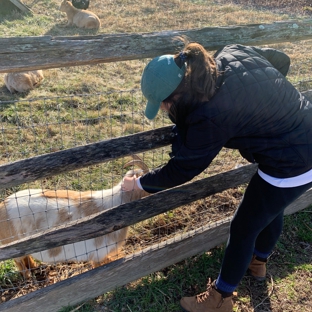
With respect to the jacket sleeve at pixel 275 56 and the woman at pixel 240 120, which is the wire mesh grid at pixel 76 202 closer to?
the woman at pixel 240 120

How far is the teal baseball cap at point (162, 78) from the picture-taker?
2047mm

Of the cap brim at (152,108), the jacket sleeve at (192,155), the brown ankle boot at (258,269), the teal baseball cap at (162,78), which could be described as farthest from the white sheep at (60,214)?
the brown ankle boot at (258,269)

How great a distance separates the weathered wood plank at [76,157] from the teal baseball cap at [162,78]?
0.68 meters

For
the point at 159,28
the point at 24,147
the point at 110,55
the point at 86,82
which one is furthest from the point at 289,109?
the point at 159,28

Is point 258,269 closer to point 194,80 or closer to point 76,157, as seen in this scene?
point 76,157

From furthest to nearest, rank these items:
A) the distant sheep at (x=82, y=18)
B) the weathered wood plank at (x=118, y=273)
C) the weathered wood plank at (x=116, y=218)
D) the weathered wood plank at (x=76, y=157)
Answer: the distant sheep at (x=82, y=18), the weathered wood plank at (x=118, y=273), the weathered wood plank at (x=116, y=218), the weathered wood plank at (x=76, y=157)

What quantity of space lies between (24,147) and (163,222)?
229 centimetres

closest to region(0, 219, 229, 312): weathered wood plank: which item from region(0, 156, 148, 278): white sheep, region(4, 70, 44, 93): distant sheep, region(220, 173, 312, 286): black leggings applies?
region(0, 156, 148, 278): white sheep

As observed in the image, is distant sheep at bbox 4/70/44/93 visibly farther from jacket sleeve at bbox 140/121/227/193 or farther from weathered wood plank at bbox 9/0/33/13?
weathered wood plank at bbox 9/0/33/13

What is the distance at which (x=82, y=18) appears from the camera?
11711 millimetres

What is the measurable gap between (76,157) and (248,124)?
1.17 meters

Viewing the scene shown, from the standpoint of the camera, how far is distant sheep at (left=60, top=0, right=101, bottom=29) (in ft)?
37.9

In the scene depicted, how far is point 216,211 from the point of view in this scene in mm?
4188

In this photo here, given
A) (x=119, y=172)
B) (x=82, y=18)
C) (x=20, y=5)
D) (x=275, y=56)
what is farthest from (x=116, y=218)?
(x=20, y=5)
